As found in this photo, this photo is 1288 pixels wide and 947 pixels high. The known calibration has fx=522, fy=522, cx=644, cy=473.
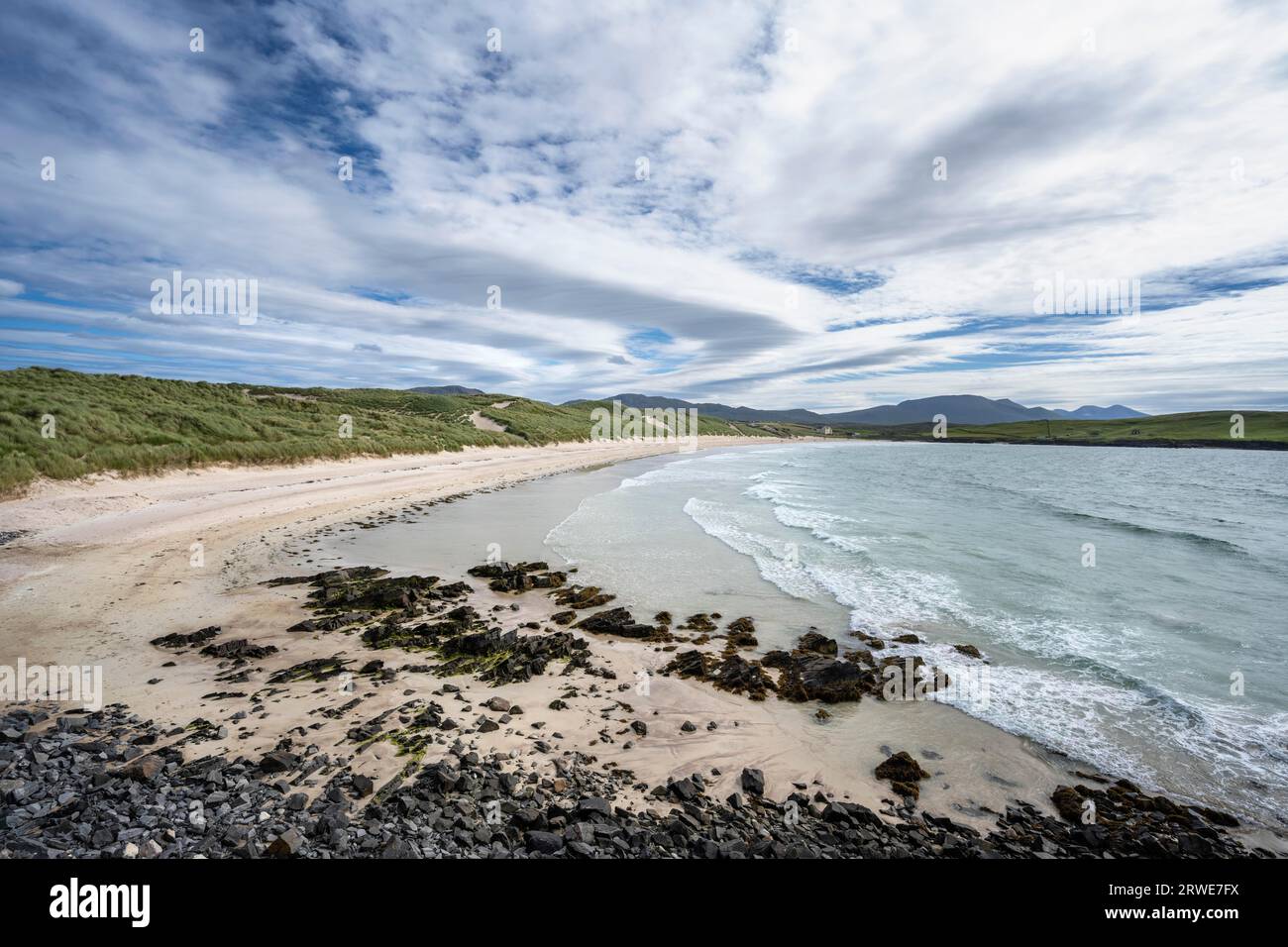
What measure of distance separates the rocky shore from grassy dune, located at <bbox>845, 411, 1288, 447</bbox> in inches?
6446

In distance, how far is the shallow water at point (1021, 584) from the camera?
7902 mm

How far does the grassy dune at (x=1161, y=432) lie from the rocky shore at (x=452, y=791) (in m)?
164

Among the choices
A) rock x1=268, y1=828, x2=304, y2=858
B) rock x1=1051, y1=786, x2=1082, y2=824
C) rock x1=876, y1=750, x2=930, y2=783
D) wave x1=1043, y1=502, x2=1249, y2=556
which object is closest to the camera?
rock x1=268, y1=828, x2=304, y2=858

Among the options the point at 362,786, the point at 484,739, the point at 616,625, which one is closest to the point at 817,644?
the point at 616,625

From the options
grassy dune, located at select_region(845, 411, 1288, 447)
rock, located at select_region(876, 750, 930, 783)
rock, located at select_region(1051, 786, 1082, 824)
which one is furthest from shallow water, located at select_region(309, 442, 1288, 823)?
grassy dune, located at select_region(845, 411, 1288, 447)

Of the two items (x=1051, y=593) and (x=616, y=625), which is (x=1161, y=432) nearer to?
(x=1051, y=593)

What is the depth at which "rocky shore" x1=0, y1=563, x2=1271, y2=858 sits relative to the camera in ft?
15.1

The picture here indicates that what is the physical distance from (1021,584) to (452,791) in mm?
16175

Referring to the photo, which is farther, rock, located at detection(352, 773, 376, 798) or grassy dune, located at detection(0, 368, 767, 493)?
grassy dune, located at detection(0, 368, 767, 493)

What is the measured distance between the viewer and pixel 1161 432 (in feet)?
463

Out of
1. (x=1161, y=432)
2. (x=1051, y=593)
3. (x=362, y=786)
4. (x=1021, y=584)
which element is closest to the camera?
(x=362, y=786)

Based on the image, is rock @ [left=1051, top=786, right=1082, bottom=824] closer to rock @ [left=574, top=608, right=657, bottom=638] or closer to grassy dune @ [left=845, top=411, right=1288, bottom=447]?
rock @ [left=574, top=608, right=657, bottom=638]
